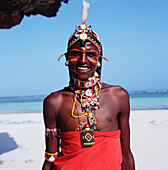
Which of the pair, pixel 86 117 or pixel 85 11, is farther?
pixel 85 11

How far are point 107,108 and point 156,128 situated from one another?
8.65 meters

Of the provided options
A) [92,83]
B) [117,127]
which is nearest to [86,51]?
[92,83]

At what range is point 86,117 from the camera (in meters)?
1.93

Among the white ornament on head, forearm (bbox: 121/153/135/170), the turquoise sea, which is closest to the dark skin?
forearm (bbox: 121/153/135/170)

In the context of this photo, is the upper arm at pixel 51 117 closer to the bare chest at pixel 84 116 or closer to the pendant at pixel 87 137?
the bare chest at pixel 84 116

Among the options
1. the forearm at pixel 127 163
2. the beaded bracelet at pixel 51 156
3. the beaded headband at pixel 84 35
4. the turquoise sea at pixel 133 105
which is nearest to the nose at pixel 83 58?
the beaded headband at pixel 84 35

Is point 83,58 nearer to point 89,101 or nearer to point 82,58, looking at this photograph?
point 82,58

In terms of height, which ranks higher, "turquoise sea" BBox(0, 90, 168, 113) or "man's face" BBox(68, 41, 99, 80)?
"man's face" BBox(68, 41, 99, 80)

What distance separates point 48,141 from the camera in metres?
2.01

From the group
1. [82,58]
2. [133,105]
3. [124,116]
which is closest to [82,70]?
[82,58]

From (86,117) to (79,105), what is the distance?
0.12 metres

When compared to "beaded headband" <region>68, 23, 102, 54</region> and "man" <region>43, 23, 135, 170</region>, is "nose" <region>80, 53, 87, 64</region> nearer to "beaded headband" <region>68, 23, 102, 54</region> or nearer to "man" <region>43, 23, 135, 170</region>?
"man" <region>43, 23, 135, 170</region>

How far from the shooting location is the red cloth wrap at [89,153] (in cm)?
181

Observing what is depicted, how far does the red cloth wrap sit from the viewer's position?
181 centimetres
